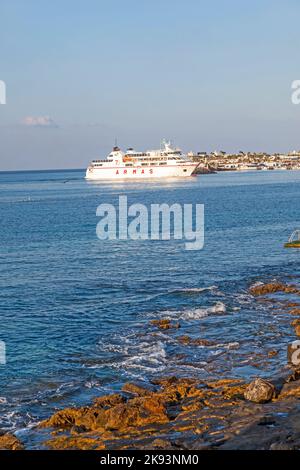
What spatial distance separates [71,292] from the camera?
3778 cm

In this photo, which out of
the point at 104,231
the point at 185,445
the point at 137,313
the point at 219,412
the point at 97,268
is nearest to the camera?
the point at 185,445

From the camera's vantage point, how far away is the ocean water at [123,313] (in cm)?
2316

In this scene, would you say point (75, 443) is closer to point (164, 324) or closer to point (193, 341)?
point (193, 341)

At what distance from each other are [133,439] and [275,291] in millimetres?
22177

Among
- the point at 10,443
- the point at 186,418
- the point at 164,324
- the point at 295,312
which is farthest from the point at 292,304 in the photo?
the point at 10,443

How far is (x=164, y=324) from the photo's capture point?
30.4 meters

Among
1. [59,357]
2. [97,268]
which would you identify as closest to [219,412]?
[59,357]

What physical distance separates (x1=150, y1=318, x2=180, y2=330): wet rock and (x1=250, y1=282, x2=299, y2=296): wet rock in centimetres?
781

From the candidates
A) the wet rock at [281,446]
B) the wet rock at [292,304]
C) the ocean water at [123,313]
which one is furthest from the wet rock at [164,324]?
the wet rock at [281,446]

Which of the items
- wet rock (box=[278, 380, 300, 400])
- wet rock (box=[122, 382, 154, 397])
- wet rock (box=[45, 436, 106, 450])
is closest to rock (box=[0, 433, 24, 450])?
wet rock (box=[45, 436, 106, 450])

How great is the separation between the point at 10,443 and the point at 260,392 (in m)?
7.49

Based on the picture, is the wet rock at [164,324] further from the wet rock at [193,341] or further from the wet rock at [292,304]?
the wet rock at [292,304]
